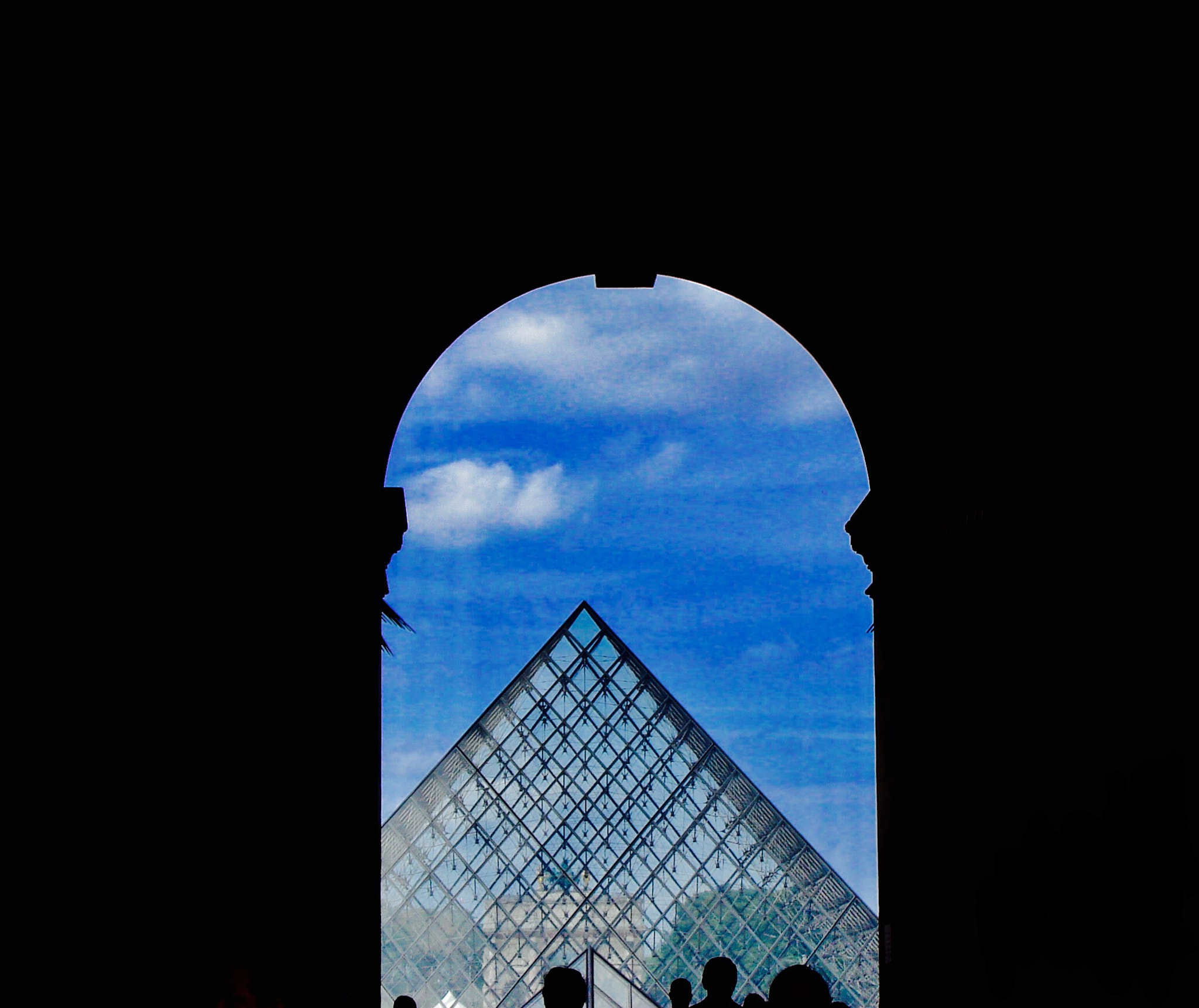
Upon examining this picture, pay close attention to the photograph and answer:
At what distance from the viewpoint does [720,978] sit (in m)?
3.43

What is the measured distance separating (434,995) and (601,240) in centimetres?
5425

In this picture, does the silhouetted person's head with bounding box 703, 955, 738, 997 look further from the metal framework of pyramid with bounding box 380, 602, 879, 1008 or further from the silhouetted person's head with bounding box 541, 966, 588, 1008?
the metal framework of pyramid with bounding box 380, 602, 879, 1008

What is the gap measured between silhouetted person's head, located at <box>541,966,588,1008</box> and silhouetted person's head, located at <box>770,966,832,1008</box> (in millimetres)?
459

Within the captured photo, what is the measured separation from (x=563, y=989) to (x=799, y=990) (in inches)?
21.7

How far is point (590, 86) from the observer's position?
608cm

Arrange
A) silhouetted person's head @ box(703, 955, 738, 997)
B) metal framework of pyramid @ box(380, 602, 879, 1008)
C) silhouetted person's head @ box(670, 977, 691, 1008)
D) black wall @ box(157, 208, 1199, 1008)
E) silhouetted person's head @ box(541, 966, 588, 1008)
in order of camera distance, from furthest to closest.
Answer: metal framework of pyramid @ box(380, 602, 879, 1008)
silhouetted person's head @ box(670, 977, 691, 1008)
black wall @ box(157, 208, 1199, 1008)
silhouetted person's head @ box(703, 955, 738, 997)
silhouetted person's head @ box(541, 966, 588, 1008)

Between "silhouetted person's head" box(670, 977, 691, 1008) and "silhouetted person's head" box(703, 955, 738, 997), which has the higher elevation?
"silhouetted person's head" box(703, 955, 738, 997)

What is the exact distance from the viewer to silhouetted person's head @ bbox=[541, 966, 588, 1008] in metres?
3.02

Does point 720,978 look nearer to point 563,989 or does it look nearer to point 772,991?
point 772,991

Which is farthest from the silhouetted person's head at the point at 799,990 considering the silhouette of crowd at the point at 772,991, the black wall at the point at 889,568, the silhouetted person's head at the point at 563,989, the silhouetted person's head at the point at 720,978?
the black wall at the point at 889,568

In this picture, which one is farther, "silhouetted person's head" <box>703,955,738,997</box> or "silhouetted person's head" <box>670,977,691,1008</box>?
"silhouetted person's head" <box>670,977,691,1008</box>

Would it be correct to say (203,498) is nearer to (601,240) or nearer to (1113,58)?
(601,240)

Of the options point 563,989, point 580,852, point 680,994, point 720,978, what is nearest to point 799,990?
point 720,978

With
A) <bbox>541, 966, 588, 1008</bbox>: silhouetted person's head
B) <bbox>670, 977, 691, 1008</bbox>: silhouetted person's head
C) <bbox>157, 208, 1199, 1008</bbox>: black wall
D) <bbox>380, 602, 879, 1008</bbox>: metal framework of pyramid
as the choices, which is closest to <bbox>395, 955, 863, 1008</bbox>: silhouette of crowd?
<bbox>541, 966, 588, 1008</bbox>: silhouetted person's head
